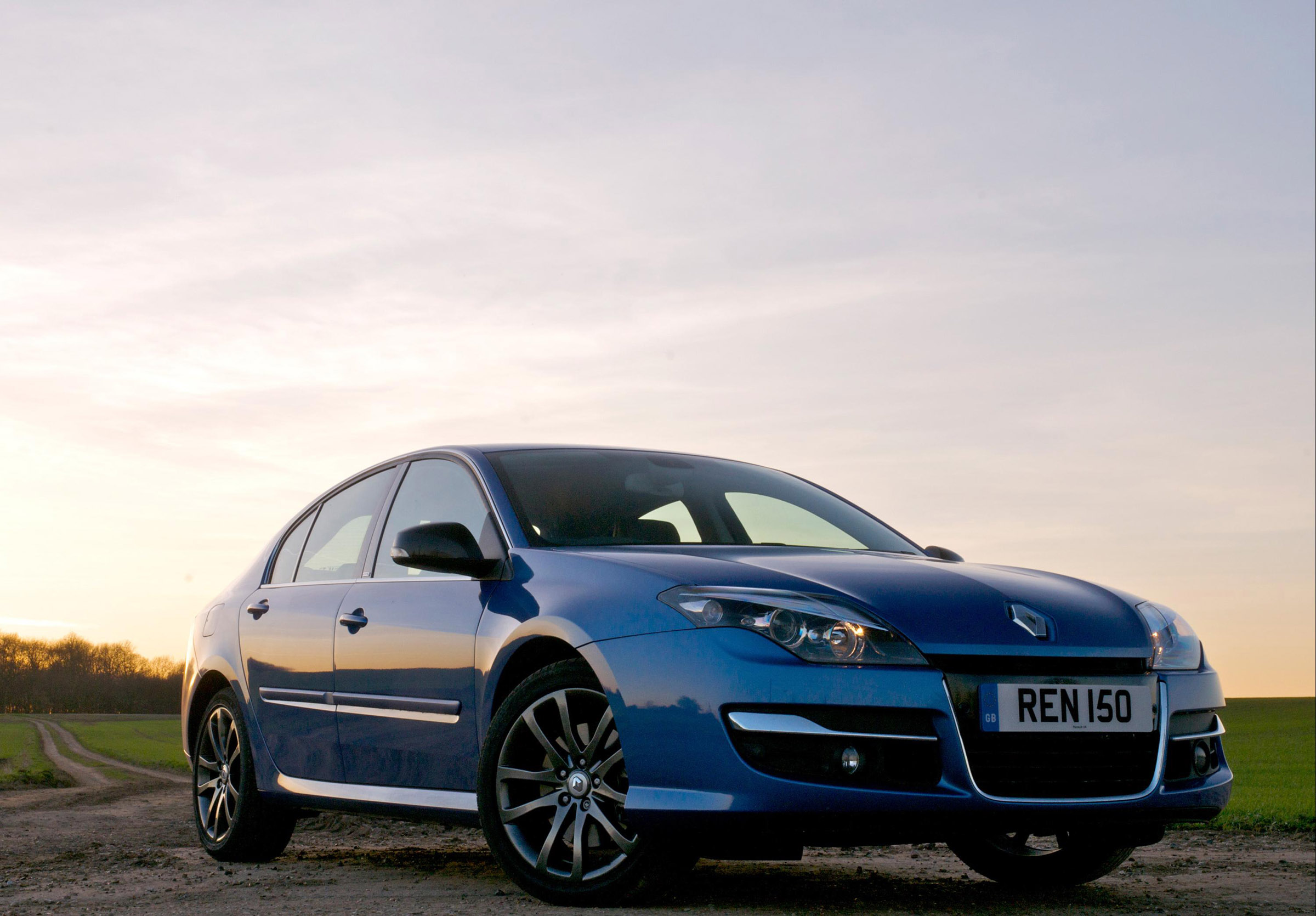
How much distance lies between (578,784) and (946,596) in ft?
4.16

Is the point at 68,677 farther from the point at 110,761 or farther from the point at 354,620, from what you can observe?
the point at 354,620

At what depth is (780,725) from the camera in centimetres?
395

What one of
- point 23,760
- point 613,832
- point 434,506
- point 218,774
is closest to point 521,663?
point 613,832

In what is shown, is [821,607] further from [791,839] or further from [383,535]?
[383,535]

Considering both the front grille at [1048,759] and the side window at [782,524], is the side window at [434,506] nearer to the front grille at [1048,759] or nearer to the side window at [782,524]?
the side window at [782,524]

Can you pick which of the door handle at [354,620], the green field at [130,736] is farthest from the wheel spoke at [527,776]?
the green field at [130,736]

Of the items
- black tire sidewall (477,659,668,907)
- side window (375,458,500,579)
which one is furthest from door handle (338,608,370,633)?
black tire sidewall (477,659,668,907)

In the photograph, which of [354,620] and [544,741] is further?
[354,620]

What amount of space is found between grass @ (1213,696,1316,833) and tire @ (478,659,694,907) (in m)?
3.93

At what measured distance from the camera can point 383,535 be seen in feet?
19.0

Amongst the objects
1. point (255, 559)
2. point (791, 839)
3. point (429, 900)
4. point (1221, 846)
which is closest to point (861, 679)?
point (791, 839)

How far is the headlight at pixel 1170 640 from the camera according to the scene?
4539 millimetres

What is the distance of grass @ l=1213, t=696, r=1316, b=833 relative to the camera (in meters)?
11.9

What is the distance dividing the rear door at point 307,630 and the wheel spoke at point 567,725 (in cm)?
158
